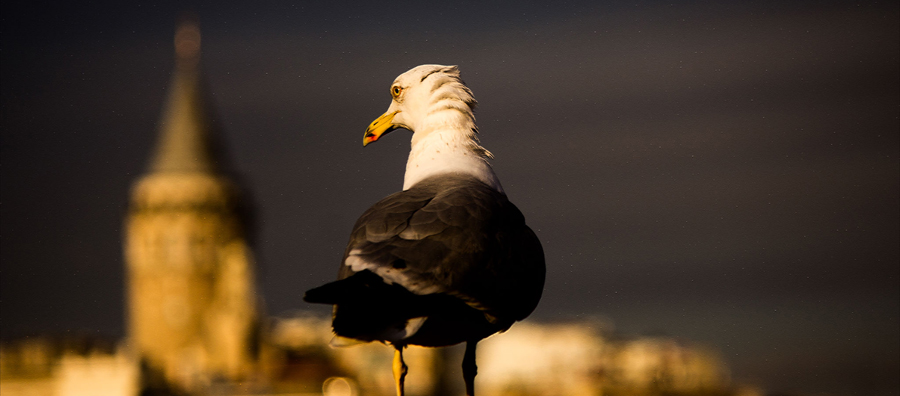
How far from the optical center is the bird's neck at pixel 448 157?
378cm

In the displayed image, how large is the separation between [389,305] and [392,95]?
1335 millimetres

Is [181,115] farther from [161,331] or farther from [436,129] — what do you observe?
[436,129]

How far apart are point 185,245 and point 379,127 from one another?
7346 centimetres

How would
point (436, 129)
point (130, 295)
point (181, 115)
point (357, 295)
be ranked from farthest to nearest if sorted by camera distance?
point (130, 295) < point (181, 115) < point (436, 129) < point (357, 295)

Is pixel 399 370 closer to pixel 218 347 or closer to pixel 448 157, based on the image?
pixel 448 157

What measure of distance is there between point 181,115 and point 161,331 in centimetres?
1308

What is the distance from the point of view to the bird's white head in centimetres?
393

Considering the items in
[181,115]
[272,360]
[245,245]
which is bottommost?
[272,360]

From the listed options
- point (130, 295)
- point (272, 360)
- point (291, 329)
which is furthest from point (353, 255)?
point (130, 295)

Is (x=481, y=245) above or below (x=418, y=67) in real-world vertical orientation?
below

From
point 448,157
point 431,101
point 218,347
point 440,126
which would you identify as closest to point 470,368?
point 448,157

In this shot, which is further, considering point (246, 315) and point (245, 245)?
point (245, 245)

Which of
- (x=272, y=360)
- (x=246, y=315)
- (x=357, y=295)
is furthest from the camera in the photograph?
(x=246, y=315)

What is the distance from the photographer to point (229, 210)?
75.6 metres
